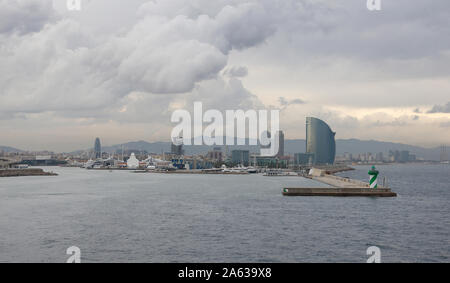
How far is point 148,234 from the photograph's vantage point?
31953 millimetres

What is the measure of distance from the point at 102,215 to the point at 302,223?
19.5m

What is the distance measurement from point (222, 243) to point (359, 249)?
27.9ft

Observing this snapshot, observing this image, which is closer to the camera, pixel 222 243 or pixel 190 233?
pixel 222 243

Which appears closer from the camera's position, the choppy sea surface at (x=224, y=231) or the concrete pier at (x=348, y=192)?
the choppy sea surface at (x=224, y=231)

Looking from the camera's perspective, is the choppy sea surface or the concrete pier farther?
the concrete pier

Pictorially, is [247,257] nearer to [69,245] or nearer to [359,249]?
[359,249]

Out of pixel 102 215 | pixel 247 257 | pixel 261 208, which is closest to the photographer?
pixel 247 257

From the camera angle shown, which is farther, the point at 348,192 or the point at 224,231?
the point at 348,192
